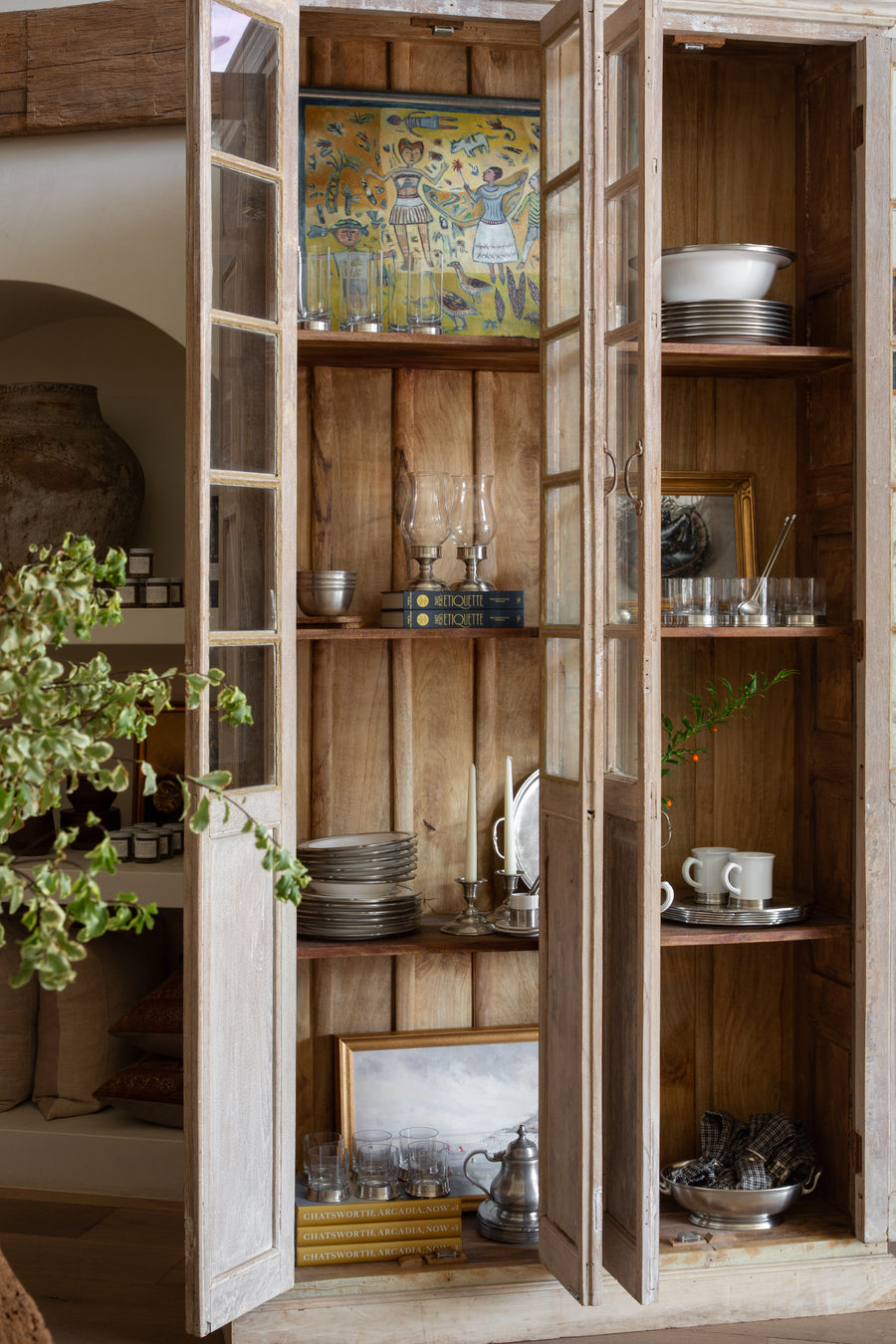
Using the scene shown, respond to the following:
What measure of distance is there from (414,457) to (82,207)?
3.55 ft

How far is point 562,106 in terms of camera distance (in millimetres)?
2449

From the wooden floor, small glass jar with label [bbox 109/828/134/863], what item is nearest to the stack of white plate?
small glass jar with label [bbox 109/828/134/863]

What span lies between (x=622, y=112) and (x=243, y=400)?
0.89 meters

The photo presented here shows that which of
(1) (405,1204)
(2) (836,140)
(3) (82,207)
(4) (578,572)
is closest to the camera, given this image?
(4) (578,572)

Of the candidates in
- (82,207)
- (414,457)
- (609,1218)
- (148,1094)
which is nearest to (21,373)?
(82,207)

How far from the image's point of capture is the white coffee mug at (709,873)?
9.08 ft

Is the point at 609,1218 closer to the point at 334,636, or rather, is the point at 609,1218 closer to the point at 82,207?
the point at 334,636

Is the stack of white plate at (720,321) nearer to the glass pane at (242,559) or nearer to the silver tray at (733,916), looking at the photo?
the glass pane at (242,559)

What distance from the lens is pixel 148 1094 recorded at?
10.3 feet

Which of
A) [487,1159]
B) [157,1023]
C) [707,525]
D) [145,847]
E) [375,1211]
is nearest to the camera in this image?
[375,1211]

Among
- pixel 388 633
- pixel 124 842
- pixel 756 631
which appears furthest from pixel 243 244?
pixel 124 842

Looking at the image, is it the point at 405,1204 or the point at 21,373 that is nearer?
the point at 405,1204

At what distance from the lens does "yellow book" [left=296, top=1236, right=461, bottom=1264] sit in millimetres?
2504

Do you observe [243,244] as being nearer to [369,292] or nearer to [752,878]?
[369,292]
